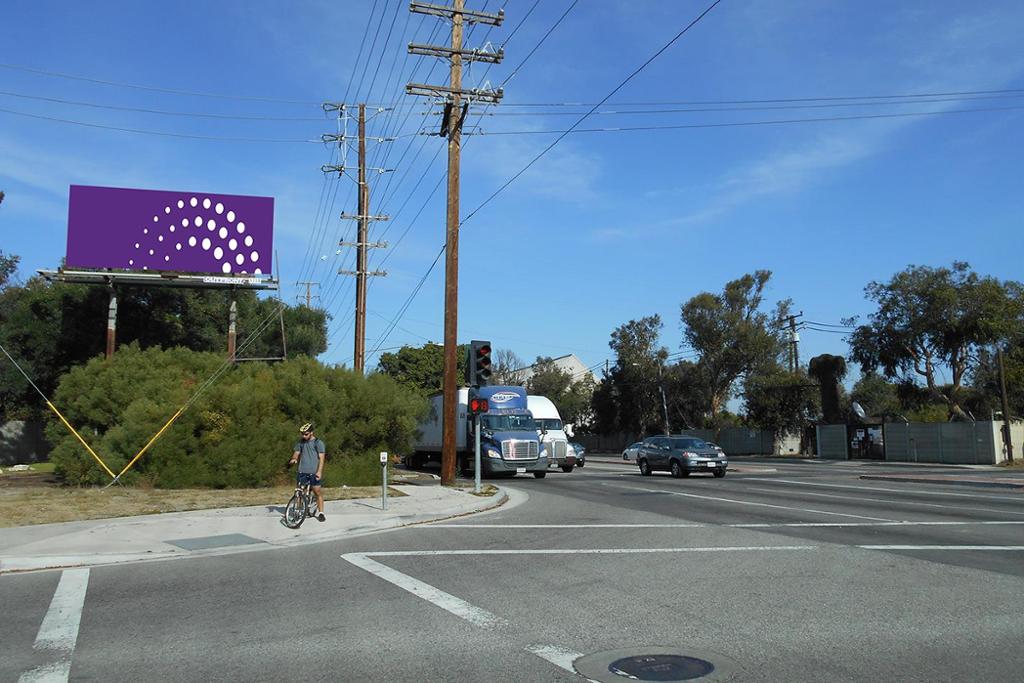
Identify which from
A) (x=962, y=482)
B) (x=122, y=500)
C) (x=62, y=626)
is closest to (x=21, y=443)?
(x=122, y=500)

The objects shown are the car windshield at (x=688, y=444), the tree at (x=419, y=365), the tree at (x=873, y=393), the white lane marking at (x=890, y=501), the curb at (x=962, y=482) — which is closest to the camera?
the white lane marking at (x=890, y=501)

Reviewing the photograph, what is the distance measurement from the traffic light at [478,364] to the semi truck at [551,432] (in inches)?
359

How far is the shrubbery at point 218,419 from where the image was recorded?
20.9 metres

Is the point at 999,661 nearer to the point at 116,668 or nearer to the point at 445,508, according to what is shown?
the point at 116,668

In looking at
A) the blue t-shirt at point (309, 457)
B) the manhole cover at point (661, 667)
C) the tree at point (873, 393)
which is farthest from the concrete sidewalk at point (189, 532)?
the tree at point (873, 393)

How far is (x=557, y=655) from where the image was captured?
6199 millimetres

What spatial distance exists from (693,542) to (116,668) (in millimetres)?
8378

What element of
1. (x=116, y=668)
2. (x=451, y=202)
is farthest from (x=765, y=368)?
(x=116, y=668)

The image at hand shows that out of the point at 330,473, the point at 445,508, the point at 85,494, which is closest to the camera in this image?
the point at 445,508

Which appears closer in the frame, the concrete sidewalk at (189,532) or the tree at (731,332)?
the concrete sidewalk at (189,532)

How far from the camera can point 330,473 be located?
22.3 m

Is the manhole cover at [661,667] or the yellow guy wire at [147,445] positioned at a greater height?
the yellow guy wire at [147,445]

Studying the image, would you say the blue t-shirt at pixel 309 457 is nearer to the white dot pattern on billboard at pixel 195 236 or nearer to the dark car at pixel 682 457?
the dark car at pixel 682 457

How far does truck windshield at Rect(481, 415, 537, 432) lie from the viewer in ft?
96.4
